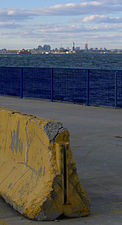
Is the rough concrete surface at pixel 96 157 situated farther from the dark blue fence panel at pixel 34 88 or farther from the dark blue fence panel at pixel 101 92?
the dark blue fence panel at pixel 34 88

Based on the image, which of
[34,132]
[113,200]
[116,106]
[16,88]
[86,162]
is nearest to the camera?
[34,132]

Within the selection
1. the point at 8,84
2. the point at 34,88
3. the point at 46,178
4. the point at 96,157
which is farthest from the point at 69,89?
the point at 46,178

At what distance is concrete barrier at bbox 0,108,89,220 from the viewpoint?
6.10 m

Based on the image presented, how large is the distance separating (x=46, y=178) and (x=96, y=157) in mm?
3888

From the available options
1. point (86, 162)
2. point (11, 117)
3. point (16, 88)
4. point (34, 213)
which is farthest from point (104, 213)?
point (16, 88)

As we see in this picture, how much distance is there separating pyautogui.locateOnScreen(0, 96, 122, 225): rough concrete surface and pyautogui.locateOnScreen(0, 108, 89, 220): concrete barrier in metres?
0.13

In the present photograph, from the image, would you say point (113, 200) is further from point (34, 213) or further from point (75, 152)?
point (75, 152)

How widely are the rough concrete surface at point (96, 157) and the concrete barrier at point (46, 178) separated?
13cm

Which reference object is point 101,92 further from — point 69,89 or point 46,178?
point 46,178

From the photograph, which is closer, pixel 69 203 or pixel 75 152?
pixel 69 203

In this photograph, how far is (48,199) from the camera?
6059 mm

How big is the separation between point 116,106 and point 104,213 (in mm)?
14137

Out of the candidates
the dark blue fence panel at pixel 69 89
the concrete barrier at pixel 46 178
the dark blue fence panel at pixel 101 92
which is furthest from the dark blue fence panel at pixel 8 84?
the concrete barrier at pixel 46 178

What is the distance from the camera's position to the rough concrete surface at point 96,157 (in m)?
6.30
